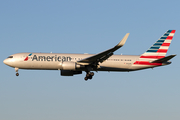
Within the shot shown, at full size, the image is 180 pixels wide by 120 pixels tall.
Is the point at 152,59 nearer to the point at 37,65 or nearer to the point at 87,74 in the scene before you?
the point at 87,74

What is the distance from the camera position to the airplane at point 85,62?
4513 cm

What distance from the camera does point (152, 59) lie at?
4816cm

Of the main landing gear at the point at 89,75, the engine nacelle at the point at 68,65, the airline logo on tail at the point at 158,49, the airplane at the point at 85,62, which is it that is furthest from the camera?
the airline logo on tail at the point at 158,49

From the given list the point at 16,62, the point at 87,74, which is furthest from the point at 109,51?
the point at 16,62

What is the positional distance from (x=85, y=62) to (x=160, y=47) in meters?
11.8

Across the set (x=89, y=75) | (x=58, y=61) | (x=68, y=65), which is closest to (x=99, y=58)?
(x=89, y=75)

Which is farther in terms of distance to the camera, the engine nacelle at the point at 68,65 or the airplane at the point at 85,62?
the airplane at the point at 85,62

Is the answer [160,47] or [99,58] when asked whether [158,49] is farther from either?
[99,58]

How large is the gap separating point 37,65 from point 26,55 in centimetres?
224

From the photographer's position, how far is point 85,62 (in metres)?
45.2

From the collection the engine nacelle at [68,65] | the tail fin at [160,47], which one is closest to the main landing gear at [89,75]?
the engine nacelle at [68,65]

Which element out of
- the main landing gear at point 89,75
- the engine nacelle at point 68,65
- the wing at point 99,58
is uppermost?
the wing at point 99,58

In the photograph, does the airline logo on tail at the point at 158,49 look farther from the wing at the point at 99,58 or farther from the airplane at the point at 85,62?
the wing at the point at 99,58

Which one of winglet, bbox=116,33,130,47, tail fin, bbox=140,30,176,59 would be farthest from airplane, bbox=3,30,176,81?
winglet, bbox=116,33,130,47
